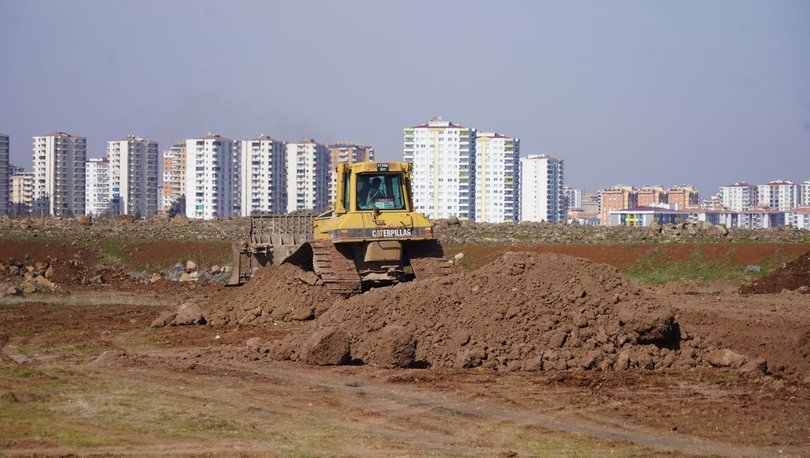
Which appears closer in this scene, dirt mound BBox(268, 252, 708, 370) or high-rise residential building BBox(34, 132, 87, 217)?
dirt mound BBox(268, 252, 708, 370)

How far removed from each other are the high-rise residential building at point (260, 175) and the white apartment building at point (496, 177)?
31.9 meters

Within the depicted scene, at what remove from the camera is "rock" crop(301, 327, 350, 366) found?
656 inches

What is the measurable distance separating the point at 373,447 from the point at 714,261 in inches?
1228

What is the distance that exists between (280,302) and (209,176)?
423 feet

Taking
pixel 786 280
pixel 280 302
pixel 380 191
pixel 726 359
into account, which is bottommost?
pixel 726 359

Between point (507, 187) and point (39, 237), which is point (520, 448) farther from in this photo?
point (507, 187)

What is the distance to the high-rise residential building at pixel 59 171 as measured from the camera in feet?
541

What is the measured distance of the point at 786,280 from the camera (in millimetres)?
29234

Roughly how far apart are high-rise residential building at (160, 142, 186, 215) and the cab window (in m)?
146

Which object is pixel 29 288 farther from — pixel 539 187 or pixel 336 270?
pixel 539 187

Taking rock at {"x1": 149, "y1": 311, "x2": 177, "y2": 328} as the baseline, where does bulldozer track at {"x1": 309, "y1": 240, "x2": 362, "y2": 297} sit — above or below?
above

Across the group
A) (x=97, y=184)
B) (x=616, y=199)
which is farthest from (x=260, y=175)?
(x=616, y=199)

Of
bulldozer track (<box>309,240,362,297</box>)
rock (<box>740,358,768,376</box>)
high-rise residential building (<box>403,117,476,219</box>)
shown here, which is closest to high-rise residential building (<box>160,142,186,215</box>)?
high-rise residential building (<box>403,117,476,219</box>)

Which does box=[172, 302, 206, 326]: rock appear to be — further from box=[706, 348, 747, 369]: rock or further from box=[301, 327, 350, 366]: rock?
box=[706, 348, 747, 369]: rock
